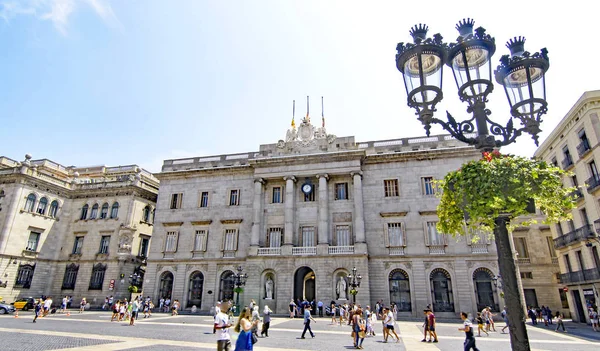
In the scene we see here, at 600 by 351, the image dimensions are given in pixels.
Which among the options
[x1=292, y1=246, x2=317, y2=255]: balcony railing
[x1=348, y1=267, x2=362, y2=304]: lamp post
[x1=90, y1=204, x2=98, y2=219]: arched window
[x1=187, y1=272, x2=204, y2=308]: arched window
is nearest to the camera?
[x1=348, y1=267, x2=362, y2=304]: lamp post

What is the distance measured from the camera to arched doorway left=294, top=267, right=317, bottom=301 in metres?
31.9

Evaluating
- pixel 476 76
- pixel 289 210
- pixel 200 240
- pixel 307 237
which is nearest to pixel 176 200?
pixel 200 240

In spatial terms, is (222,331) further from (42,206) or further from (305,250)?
(42,206)

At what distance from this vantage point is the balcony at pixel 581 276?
2431 cm

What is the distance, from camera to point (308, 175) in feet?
111

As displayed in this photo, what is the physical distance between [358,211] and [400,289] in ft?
25.2

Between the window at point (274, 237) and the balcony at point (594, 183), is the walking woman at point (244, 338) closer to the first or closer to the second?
the window at point (274, 237)

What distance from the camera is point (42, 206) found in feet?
123

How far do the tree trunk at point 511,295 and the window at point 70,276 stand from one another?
1701 inches

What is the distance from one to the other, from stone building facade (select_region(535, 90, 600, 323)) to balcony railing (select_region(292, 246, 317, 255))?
62.1ft

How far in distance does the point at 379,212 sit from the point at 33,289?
120 ft

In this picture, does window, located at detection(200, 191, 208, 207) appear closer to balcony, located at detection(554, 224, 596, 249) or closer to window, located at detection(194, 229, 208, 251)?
window, located at detection(194, 229, 208, 251)

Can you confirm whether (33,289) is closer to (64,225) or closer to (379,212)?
(64,225)

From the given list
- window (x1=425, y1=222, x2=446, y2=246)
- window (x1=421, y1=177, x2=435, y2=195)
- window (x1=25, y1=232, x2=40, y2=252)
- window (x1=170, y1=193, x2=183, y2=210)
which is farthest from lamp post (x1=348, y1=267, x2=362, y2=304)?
window (x1=25, y1=232, x2=40, y2=252)
